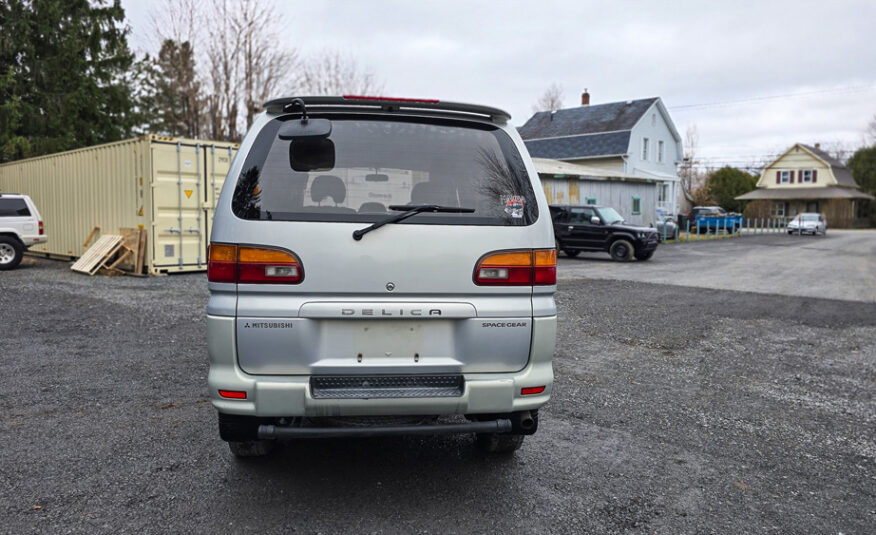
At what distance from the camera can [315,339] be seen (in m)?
2.98

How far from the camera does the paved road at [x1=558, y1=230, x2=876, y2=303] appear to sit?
1387cm

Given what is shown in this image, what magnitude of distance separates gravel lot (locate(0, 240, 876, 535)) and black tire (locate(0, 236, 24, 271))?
357 inches

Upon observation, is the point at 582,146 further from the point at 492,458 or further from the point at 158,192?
the point at 492,458

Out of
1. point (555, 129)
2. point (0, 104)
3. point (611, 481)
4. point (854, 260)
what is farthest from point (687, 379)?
point (555, 129)

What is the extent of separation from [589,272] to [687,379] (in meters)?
11.0

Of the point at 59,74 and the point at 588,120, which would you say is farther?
the point at 588,120

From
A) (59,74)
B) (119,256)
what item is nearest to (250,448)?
(119,256)

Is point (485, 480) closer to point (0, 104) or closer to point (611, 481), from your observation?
point (611, 481)

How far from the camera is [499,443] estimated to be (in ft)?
12.8

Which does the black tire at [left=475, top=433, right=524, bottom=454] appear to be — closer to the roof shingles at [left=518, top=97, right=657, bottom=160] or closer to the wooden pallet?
the wooden pallet

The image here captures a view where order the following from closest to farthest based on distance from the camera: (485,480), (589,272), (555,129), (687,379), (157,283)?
(485,480) → (687,379) → (157,283) → (589,272) → (555,129)

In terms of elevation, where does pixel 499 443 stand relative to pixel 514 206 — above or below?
below

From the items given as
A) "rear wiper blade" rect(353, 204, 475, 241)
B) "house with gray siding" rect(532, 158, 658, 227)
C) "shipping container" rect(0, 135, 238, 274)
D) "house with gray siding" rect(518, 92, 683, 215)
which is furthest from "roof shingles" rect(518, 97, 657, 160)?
"rear wiper blade" rect(353, 204, 475, 241)

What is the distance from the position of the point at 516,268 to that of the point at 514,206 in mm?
323
